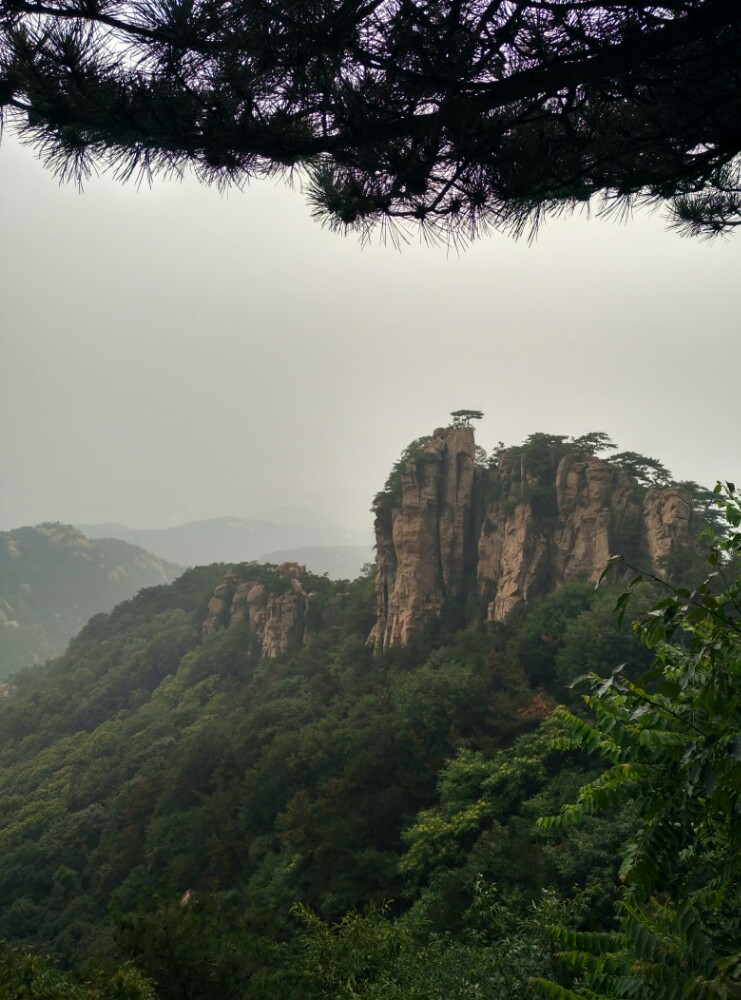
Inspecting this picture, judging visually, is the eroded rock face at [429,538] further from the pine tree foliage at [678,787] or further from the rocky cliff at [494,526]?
the pine tree foliage at [678,787]

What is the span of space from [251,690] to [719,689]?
35.9 meters

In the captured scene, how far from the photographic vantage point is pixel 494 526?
32.8 meters

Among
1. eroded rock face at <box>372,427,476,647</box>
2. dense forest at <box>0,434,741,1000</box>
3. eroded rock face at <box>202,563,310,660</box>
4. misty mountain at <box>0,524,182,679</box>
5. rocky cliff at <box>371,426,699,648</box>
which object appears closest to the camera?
dense forest at <box>0,434,741,1000</box>

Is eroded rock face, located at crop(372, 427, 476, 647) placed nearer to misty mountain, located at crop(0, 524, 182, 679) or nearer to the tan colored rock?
the tan colored rock

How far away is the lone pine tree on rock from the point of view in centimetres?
364

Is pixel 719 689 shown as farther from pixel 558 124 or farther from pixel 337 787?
pixel 337 787

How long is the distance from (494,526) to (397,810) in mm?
16345

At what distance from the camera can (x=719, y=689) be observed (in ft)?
9.00

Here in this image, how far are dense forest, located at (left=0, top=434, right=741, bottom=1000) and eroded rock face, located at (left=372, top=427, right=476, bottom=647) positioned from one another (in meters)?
1.70

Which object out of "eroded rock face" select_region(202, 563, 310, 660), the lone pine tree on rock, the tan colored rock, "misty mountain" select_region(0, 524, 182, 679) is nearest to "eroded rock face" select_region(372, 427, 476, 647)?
"eroded rock face" select_region(202, 563, 310, 660)

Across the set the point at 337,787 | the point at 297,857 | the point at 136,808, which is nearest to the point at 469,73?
the point at 297,857

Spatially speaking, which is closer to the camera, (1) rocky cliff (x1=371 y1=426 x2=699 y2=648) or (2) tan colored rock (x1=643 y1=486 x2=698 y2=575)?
(2) tan colored rock (x1=643 y1=486 x2=698 y2=575)

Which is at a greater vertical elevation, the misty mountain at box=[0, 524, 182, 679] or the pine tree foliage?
the pine tree foliage

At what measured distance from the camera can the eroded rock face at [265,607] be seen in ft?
131
